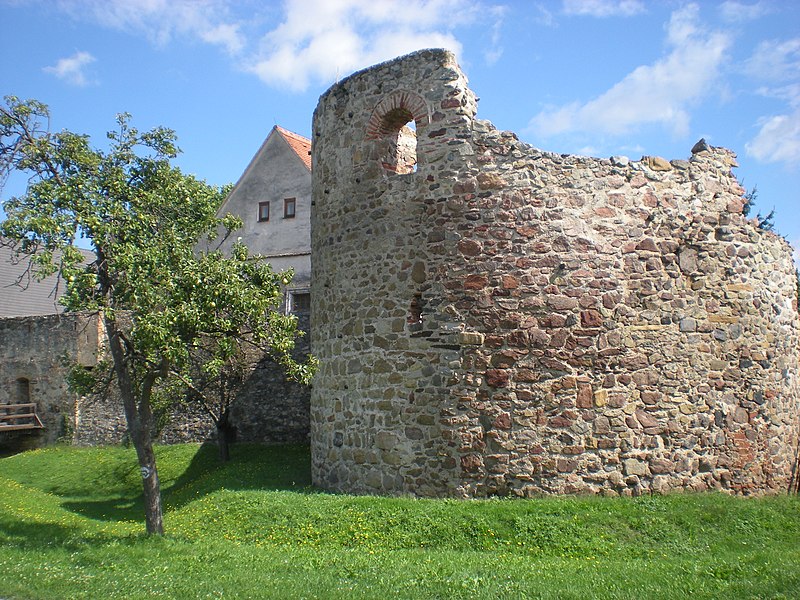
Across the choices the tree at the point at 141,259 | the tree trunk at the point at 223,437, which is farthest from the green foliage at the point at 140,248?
the tree trunk at the point at 223,437

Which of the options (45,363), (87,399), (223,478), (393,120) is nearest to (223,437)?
(223,478)

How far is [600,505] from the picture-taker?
894cm

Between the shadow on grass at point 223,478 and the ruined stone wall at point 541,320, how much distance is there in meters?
1.92

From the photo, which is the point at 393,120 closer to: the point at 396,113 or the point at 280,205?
the point at 396,113

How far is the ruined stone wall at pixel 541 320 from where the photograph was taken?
9.66 m

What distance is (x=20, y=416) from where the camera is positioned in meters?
21.0

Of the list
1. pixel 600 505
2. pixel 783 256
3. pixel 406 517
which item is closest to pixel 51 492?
pixel 406 517

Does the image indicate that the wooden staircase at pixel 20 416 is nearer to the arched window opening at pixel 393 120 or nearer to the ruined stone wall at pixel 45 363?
the ruined stone wall at pixel 45 363

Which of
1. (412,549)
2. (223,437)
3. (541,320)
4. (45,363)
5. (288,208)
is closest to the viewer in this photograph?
(412,549)

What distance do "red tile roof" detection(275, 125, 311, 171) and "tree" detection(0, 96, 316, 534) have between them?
11110 millimetres

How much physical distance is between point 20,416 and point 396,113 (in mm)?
16431

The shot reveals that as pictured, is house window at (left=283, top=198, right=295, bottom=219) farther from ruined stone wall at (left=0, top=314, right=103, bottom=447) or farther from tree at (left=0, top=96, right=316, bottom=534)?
tree at (left=0, top=96, right=316, bottom=534)

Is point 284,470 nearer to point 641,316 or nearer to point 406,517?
point 406,517

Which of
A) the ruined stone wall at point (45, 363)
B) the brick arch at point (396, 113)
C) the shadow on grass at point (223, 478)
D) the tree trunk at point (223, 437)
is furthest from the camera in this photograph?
the ruined stone wall at point (45, 363)
